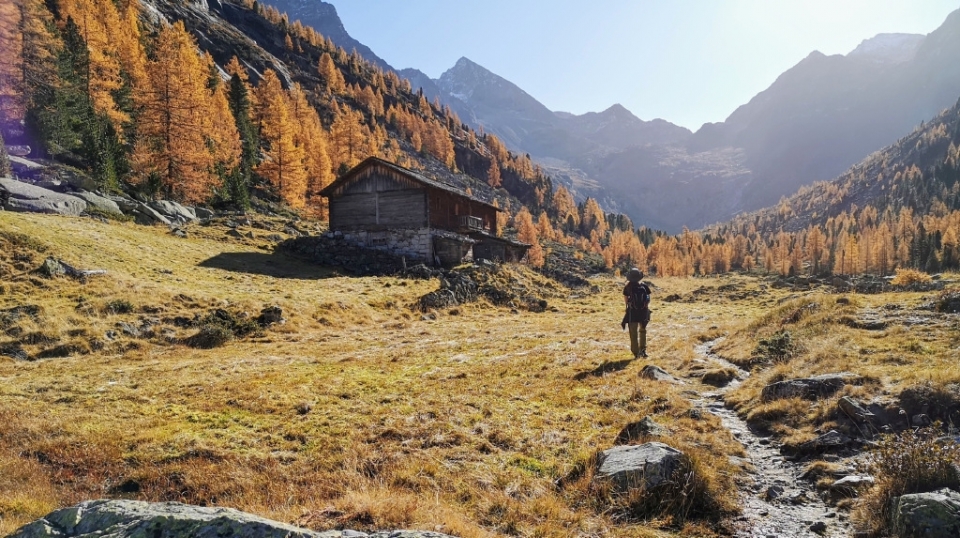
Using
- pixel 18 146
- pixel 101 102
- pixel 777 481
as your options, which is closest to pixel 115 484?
pixel 777 481

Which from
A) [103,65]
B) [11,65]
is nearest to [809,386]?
[11,65]

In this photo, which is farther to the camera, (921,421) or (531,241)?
(531,241)

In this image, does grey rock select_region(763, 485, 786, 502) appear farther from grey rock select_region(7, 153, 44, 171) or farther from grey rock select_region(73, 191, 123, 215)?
grey rock select_region(7, 153, 44, 171)

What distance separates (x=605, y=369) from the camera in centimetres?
1291

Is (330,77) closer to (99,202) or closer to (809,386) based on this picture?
(99,202)

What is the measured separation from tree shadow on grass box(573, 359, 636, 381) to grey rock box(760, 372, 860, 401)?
4.17 m

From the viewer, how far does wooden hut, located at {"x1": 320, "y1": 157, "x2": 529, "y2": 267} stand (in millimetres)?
39094

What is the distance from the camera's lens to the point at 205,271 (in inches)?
1005

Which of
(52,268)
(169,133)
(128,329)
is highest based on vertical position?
(169,133)

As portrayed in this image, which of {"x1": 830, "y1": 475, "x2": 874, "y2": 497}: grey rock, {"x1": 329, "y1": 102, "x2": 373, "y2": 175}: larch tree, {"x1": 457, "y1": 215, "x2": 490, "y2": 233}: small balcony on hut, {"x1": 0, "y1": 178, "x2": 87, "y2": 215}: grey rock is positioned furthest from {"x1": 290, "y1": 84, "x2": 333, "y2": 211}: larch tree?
{"x1": 830, "y1": 475, "x2": 874, "y2": 497}: grey rock

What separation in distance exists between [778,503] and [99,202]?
138 feet

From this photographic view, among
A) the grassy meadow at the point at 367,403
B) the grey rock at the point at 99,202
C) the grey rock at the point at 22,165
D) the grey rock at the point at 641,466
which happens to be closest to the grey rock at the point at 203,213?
the grey rock at the point at 99,202

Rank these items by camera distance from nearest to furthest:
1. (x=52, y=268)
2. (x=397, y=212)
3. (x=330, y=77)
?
(x=52, y=268) < (x=397, y=212) < (x=330, y=77)

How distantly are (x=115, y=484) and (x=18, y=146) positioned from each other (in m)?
50.7
